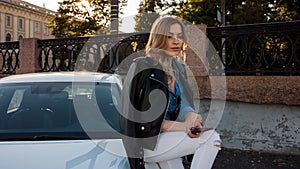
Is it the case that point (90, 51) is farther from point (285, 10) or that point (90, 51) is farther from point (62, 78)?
point (285, 10)

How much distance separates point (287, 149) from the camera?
5.16m

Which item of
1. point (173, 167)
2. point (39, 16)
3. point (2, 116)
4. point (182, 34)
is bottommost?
point (173, 167)

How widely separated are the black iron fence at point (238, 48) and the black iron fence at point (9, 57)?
2.02 m

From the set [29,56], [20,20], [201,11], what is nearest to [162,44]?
[29,56]

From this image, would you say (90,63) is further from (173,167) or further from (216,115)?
(173,167)

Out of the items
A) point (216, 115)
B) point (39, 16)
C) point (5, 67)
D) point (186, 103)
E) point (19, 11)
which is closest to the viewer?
point (186, 103)

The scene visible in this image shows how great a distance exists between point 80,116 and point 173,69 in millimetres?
1113

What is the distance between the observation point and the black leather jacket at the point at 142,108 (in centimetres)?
221

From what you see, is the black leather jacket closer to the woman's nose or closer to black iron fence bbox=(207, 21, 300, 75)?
the woman's nose

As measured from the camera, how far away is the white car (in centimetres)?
234

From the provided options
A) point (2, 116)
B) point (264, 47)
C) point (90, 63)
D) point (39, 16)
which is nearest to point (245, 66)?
point (264, 47)

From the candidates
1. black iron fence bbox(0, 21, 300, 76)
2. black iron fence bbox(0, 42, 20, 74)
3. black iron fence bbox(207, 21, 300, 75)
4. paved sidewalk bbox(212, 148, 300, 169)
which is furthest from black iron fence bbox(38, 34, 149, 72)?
paved sidewalk bbox(212, 148, 300, 169)

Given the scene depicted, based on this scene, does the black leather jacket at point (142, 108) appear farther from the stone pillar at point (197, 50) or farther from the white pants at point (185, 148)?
the stone pillar at point (197, 50)

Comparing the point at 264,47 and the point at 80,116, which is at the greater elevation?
the point at 264,47
